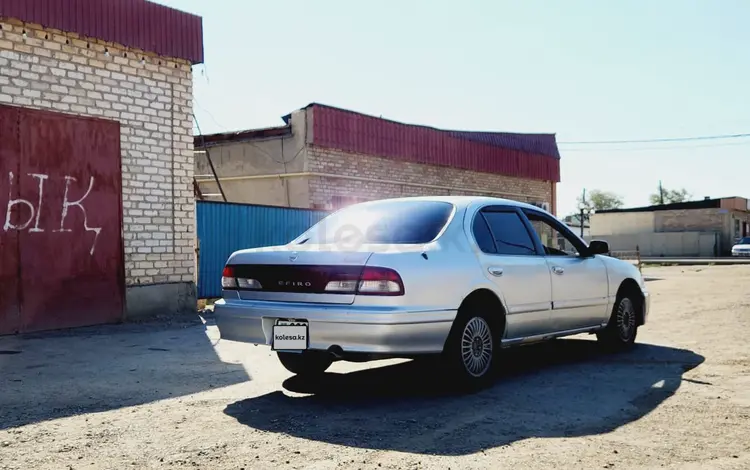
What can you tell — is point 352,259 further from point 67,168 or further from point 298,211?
point 298,211

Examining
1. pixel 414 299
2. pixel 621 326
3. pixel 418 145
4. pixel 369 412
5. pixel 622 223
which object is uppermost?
pixel 418 145

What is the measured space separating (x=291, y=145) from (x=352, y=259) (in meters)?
13.3

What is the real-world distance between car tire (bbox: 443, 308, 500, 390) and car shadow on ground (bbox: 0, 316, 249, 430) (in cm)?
202

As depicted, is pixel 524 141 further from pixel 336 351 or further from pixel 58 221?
pixel 336 351

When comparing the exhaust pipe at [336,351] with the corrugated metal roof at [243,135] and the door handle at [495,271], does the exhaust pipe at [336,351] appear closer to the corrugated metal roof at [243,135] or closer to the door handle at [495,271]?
the door handle at [495,271]

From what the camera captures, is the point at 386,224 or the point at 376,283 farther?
the point at 386,224

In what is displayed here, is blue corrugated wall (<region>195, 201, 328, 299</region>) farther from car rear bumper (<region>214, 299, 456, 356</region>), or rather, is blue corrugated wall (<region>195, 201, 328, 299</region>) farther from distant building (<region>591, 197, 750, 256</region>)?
distant building (<region>591, 197, 750, 256</region>)

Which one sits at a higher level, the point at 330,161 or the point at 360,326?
the point at 330,161

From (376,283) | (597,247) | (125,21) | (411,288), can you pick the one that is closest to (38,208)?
(125,21)

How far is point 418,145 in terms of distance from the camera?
70.3 feet

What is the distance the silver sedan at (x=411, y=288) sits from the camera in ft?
16.8

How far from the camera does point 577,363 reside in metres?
7.19

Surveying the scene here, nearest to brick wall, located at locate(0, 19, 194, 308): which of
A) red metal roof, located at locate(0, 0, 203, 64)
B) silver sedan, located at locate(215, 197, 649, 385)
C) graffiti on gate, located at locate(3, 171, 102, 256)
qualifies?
red metal roof, located at locate(0, 0, 203, 64)

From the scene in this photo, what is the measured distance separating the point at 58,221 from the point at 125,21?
10.8ft
